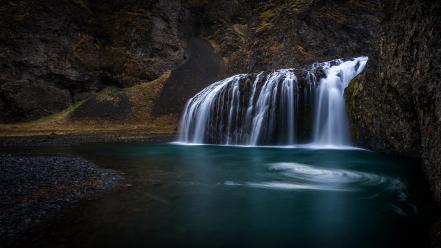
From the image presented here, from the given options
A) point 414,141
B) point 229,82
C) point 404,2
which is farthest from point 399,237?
point 229,82

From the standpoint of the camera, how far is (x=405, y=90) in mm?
8531

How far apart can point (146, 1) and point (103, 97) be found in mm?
14684

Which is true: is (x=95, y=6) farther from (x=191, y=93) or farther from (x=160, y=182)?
(x=160, y=182)

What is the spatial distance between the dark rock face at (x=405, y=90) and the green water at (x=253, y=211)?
101 centimetres

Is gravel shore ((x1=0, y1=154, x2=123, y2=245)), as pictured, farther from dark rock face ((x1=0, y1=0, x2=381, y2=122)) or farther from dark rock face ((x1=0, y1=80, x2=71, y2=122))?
dark rock face ((x1=0, y1=80, x2=71, y2=122))

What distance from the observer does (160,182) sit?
7273 millimetres

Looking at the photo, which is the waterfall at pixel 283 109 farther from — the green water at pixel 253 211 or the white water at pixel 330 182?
the green water at pixel 253 211

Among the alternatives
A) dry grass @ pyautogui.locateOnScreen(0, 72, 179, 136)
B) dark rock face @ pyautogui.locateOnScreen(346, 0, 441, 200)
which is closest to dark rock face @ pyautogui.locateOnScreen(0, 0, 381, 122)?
dry grass @ pyautogui.locateOnScreen(0, 72, 179, 136)

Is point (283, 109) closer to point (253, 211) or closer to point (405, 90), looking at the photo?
point (405, 90)

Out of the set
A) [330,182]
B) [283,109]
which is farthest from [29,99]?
[330,182]

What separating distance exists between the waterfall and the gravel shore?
10.3 metres

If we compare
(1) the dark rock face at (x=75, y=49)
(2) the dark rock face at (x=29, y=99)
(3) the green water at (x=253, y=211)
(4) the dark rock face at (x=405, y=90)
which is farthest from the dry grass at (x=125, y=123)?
(3) the green water at (x=253, y=211)

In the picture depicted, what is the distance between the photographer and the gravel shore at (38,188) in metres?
4.31

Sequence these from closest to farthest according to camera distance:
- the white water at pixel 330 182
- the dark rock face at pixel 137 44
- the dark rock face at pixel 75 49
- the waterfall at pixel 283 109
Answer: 1. the white water at pixel 330 182
2. the waterfall at pixel 283 109
3. the dark rock face at pixel 75 49
4. the dark rock face at pixel 137 44
